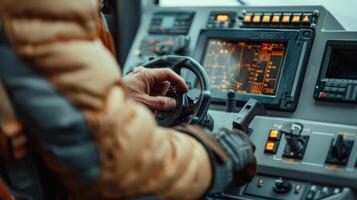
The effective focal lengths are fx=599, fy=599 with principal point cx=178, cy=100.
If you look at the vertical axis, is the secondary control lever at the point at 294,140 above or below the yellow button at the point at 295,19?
below

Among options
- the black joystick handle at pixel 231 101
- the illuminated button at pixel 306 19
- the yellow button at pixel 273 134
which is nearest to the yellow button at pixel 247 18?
the illuminated button at pixel 306 19

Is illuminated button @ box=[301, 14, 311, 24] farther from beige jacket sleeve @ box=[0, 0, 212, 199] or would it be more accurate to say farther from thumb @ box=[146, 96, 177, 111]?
beige jacket sleeve @ box=[0, 0, 212, 199]

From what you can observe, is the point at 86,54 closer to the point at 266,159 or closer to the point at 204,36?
the point at 266,159

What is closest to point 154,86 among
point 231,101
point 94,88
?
point 231,101

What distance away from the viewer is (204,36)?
8.61 feet

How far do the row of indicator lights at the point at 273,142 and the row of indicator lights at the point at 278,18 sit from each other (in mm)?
505

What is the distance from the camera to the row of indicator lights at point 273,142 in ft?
7.03

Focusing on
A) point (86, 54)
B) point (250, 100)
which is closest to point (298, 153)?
point (250, 100)

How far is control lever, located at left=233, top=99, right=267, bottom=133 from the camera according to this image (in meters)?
2.20

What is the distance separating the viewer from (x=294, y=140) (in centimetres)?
203

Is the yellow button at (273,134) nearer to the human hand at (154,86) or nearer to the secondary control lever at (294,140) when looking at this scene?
the secondary control lever at (294,140)

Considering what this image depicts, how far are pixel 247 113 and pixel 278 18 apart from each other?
47cm

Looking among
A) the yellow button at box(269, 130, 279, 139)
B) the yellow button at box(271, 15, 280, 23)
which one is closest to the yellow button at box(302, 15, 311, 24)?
the yellow button at box(271, 15, 280, 23)

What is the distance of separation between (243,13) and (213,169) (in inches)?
47.0
